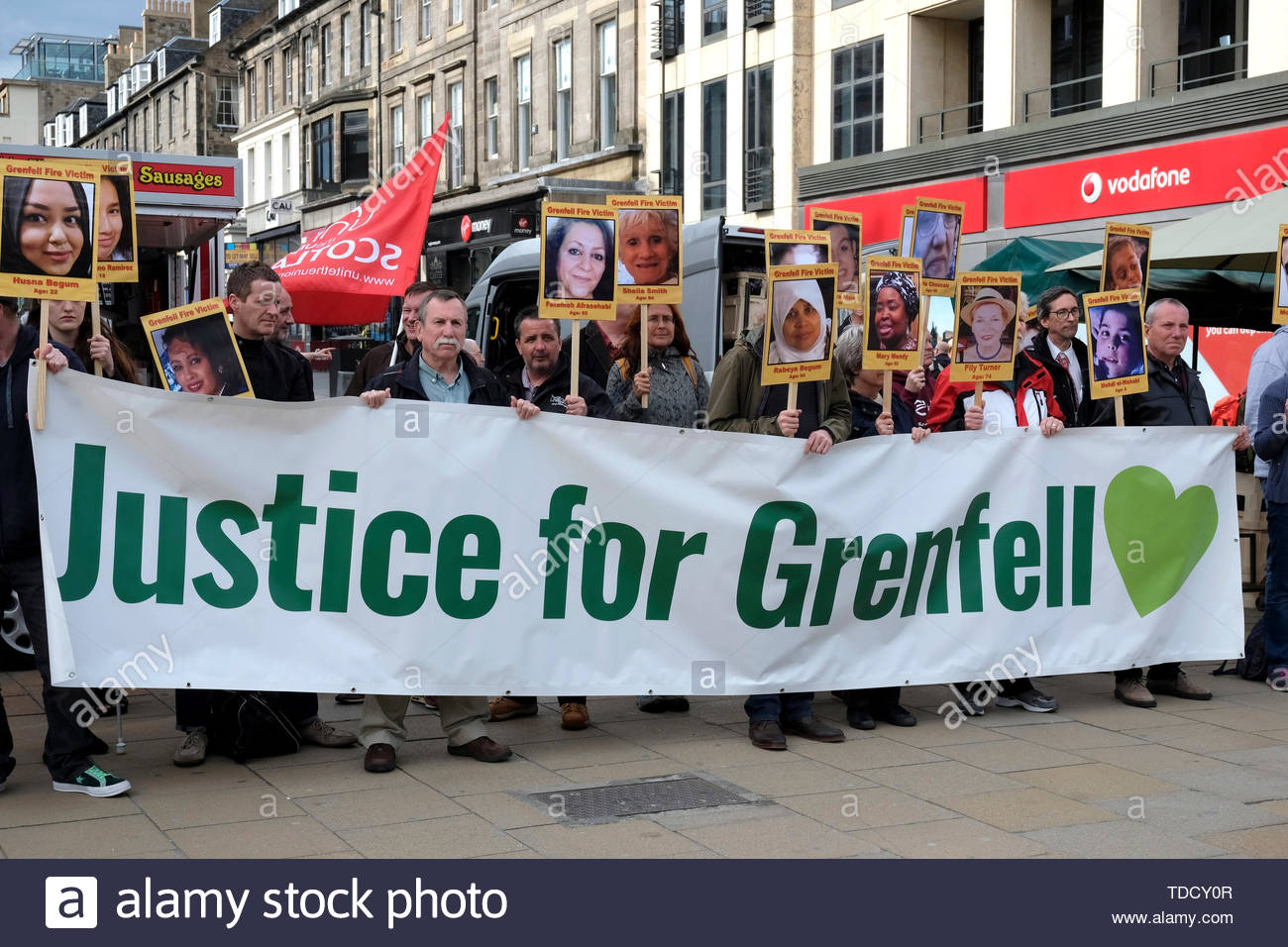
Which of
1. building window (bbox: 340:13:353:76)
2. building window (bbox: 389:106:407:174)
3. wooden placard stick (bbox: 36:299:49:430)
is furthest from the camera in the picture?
building window (bbox: 340:13:353:76)

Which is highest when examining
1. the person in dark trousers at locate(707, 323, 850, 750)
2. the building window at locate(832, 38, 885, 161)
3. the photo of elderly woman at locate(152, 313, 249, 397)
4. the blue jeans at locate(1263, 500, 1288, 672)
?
the building window at locate(832, 38, 885, 161)

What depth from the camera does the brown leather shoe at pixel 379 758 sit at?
622cm

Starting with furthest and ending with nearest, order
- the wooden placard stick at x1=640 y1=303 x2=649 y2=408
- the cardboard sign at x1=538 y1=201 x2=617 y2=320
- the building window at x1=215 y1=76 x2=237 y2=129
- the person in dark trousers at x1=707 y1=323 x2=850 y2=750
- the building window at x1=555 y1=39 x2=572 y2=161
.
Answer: the building window at x1=215 y1=76 x2=237 y2=129 → the building window at x1=555 y1=39 x2=572 y2=161 → the person in dark trousers at x1=707 y1=323 x2=850 y2=750 → the wooden placard stick at x1=640 y1=303 x2=649 y2=408 → the cardboard sign at x1=538 y1=201 x2=617 y2=320

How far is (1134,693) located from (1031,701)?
1.87 feet

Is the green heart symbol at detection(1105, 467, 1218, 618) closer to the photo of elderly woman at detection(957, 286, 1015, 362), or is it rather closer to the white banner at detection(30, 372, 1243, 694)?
the white banner at detection(30, 372, 1243, 694)

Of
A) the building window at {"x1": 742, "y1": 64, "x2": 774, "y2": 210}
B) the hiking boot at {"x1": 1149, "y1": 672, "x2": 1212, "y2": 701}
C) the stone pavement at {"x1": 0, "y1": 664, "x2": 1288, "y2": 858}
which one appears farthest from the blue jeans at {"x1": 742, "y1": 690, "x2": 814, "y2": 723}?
the building window at {"x1": 742, "y1": 64, "x2": 774, "y2": 210}

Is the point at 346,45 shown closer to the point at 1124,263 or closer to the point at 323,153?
the point at 323,153

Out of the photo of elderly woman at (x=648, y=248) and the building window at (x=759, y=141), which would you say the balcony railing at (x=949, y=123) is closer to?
the building window at (x=759, y=141)

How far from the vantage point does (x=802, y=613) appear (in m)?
6.98

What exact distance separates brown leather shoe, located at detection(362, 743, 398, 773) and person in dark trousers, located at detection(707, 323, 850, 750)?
1649mm

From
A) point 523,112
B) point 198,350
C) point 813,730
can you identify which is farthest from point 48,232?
point 523,112

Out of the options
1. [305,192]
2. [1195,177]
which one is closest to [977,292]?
[1195,177]

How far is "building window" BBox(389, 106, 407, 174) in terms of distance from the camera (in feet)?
138

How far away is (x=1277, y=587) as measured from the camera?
820cm
